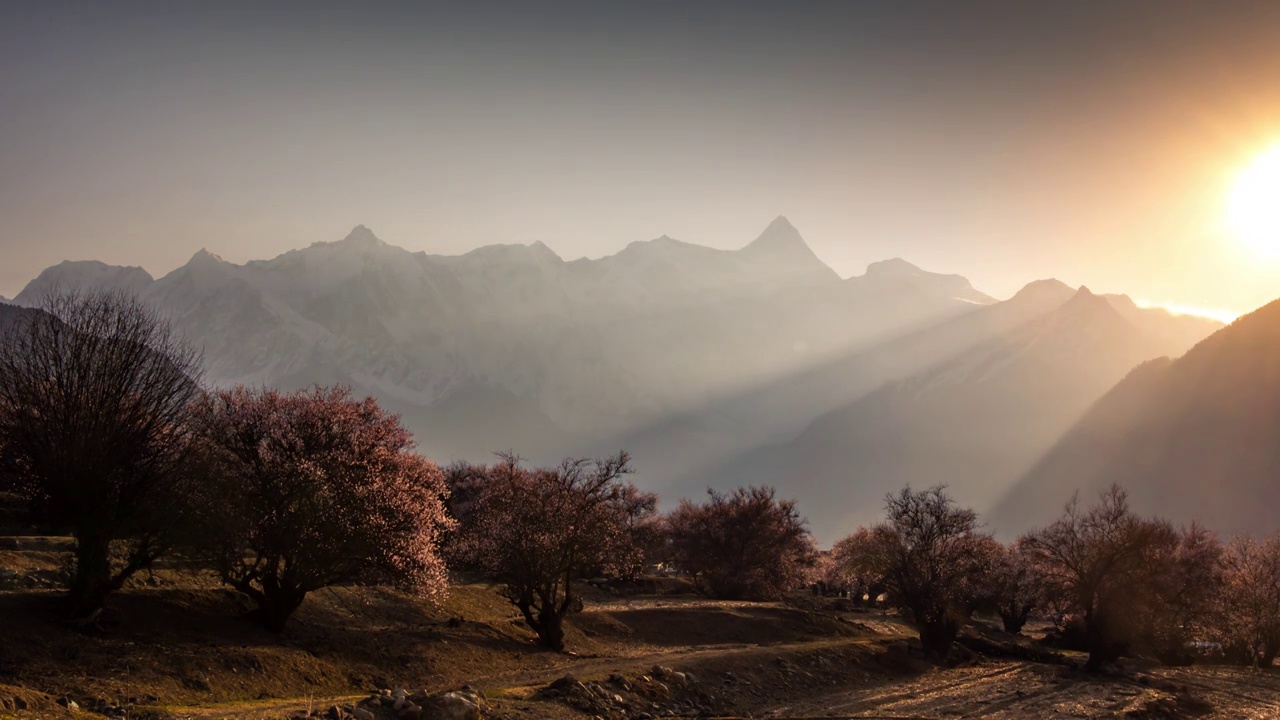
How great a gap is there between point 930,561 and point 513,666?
97.1 feet

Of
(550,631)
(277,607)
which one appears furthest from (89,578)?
(550,631)

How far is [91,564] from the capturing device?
953 inches

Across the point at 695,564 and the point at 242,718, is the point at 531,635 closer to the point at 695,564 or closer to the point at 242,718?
the point at 242,718

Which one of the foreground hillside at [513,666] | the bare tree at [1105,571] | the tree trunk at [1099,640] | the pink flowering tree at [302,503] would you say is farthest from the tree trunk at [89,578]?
the tree trunk at [1099,640]

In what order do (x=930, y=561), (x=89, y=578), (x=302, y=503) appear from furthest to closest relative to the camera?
(x=930, y=561), (x=302, y=503), (x=89, y=578)

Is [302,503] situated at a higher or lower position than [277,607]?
higher

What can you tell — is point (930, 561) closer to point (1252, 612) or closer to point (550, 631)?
point (550, 631)

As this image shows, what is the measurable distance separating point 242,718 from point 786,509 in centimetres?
6839

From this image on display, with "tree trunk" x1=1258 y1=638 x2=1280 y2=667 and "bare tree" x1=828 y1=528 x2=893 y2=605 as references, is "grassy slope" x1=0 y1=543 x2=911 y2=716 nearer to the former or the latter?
"bare tree" x1=828 y1=528 x2=893 y2=605

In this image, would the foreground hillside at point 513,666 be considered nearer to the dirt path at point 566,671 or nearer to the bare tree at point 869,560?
the dirt path at point 566,671

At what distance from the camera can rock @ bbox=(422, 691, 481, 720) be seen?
71.7 ft

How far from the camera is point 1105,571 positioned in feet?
156

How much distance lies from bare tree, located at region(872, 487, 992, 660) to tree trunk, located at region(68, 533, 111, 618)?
43.6m

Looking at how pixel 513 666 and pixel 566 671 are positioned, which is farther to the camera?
pixel 513 666
